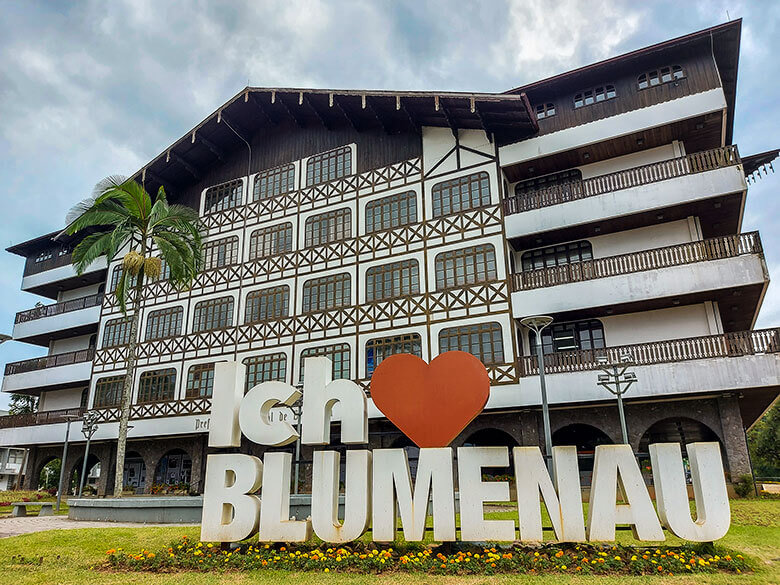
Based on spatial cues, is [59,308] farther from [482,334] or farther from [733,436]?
[733,436]

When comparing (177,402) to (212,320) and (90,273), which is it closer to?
(212,320)

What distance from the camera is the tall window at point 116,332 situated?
3491 centimetres

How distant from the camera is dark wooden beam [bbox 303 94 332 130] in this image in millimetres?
30859

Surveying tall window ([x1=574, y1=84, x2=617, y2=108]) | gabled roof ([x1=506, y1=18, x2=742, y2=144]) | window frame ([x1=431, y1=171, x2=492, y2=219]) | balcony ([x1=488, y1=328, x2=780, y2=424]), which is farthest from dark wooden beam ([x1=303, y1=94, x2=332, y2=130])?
balcony ([x1=488, y1=328, x2=780, y2=424])

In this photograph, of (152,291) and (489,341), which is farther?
(152,291)

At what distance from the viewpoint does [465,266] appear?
→ 26.4 meters

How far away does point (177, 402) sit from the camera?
31.6 metres

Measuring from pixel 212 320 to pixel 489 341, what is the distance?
15630mm

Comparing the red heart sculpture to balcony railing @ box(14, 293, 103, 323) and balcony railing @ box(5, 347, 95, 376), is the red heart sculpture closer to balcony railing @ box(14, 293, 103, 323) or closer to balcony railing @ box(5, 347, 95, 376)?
balcony railing @ box(5, 347, 95, 376)

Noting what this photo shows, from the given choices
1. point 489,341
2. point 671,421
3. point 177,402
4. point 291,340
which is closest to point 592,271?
point 489,341

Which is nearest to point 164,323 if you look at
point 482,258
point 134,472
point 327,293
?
point 134,472

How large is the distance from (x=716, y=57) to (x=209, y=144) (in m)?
25.7

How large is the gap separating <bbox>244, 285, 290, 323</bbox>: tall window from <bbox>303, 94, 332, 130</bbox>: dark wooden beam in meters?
9.04

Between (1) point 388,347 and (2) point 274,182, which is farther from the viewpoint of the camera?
(2) point 274,182
